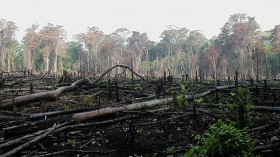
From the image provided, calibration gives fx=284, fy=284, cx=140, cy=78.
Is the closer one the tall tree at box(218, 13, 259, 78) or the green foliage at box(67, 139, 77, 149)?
the green foliage at box(67, 139, 77, 149)

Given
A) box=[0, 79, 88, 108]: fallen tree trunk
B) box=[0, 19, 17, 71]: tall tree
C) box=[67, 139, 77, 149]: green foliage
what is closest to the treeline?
box=[0, 19, 17, 71]: tall tree

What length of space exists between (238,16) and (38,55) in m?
43.1

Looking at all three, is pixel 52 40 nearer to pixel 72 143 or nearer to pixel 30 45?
pixel 30 45


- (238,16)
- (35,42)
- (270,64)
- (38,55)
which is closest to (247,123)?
(270,64)

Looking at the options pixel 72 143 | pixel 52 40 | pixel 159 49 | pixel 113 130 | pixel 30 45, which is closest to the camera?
pixel 72 143

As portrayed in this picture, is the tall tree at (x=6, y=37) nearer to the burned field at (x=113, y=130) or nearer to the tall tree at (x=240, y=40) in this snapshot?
the tall tree at (x=240, y=40)

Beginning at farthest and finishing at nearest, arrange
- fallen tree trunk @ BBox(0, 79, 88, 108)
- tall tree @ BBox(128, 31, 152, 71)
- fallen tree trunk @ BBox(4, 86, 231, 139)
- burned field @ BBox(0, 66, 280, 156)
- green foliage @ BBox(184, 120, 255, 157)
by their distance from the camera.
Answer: tall tree @ BBox(128, 31, 152, 71), fallen tree trunk @ BBox(0, 79, 88, 108), fallen tree trunk @ BBox(4, 86, 231, 139), burned field @ BBox(0, 66, 280, 156), green foliage @ BBox(184, 120, 255, 157)

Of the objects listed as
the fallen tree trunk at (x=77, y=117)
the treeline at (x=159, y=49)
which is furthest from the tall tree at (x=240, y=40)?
the fallen tree trunk at (x=77, y=117)

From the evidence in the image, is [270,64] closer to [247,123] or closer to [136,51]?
[136,51]

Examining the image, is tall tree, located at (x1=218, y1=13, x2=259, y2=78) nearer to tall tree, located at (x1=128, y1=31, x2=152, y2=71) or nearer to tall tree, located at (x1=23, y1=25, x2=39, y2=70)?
tall tree, located at (x1=128, y1=31, x2=152, y2=71)

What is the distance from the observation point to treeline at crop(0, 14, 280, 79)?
1871 inches

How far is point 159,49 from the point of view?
70.2 metres

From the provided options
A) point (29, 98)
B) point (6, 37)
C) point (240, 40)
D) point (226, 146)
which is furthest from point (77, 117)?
point (6, 37)

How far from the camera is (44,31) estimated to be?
202 ft
